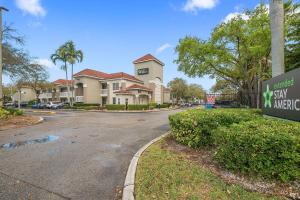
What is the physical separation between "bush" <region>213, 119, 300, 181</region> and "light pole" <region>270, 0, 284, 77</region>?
3.93 m

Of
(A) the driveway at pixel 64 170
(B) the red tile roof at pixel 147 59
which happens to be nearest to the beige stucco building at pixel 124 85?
(B) the red tile roof at pixel 147 59

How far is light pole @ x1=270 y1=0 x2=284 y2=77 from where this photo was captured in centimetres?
661

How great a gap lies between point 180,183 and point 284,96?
3.88m

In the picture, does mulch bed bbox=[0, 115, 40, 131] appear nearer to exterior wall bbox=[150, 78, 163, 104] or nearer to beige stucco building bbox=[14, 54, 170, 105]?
beige stucco building bbox=[14, 54, 170, 105]

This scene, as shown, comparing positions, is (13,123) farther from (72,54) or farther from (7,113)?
(72,54)

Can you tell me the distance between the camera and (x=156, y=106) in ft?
119

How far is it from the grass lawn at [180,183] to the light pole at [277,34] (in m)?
5.15

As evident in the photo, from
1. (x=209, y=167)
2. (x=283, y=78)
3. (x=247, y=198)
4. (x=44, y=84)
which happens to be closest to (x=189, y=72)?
(x=283, y=78)

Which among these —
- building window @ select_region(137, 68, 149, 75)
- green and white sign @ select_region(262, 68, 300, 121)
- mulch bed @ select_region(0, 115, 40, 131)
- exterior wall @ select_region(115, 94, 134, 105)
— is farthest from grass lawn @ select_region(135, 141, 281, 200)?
building window @ select_region(137, 68, 149, 75)

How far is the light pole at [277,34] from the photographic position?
21.7ft

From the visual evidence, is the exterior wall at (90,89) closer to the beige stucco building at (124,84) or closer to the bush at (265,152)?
the beige stucco building at (124,84)

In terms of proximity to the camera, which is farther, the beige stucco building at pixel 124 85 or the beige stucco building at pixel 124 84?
the beige stucco building at pixel 124 84

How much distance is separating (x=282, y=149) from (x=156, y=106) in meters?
33.1

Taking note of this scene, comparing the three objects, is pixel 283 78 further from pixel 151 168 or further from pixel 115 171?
pixel 115 171
